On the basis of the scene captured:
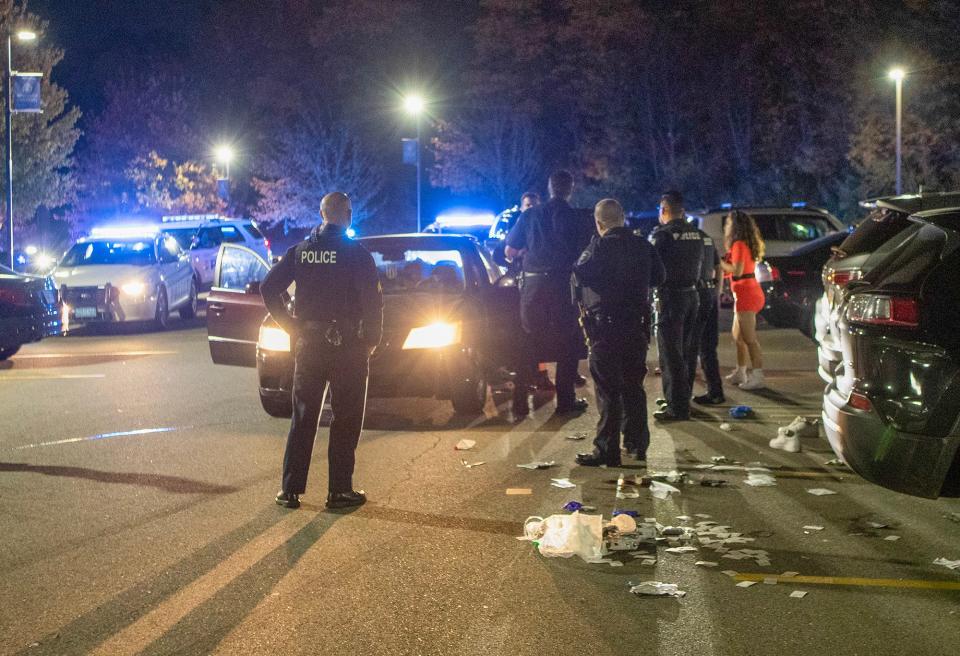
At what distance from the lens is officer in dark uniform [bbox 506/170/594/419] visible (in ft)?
35.8

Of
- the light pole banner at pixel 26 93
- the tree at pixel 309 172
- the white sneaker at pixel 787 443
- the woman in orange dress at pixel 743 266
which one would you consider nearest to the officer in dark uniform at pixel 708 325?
the woman in orange dress at pixel 743 266

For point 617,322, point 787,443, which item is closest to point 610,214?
point 617,322

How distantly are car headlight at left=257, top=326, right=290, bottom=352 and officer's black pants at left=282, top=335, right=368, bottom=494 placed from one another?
2.64m

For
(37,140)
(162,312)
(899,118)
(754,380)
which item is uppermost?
(899,118)

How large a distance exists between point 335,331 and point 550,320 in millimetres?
3434

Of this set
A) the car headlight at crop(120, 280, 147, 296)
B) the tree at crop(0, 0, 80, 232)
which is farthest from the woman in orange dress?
the tree at crop(0, 0, 80, 232)

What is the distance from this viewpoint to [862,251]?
7.98m

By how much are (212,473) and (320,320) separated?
68.7 inches

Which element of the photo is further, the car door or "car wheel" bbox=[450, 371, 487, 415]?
the car door

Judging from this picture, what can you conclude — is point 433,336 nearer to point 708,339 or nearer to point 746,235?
point 708,339

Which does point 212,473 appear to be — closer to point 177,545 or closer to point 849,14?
point 177,545

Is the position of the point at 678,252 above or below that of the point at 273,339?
above

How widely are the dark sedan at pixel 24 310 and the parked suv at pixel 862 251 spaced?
1045cm

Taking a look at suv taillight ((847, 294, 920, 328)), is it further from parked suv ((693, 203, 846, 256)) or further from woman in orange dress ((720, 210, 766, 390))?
parked suv ((693, 203, 846, 256))
